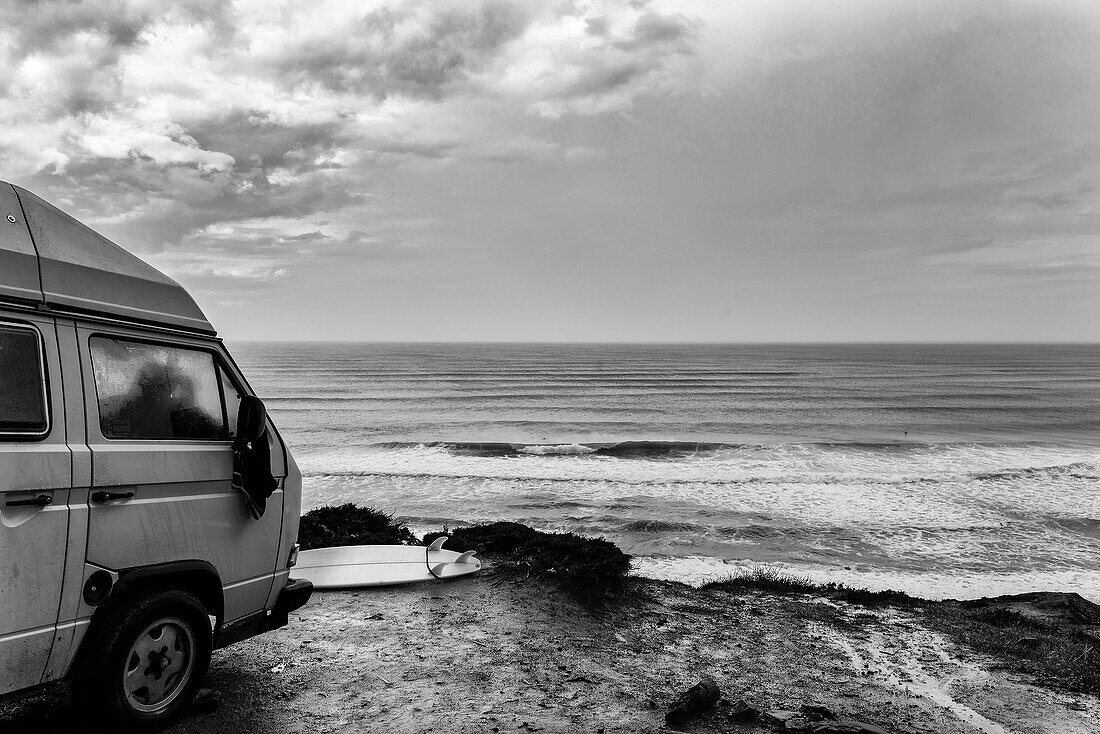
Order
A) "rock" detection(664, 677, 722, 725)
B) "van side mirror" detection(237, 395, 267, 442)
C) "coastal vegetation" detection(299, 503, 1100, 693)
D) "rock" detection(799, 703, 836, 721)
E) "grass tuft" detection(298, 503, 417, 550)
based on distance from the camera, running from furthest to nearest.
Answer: "grass tuft" detection(298, 503, 417, 550), "coastal vegetation" detection(299, 503, 1100, 693), "rock" detection(799, 703, 836, 721), "rock" detection(664, 677, 722, 725), "van side mirror" detection(237, 395, 267, 442)

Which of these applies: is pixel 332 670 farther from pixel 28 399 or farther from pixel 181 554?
pixel 28 399

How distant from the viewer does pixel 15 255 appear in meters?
3.81

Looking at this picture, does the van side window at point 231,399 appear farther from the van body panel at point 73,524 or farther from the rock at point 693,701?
the rock at point 693,701

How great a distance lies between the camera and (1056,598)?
931 centimetres

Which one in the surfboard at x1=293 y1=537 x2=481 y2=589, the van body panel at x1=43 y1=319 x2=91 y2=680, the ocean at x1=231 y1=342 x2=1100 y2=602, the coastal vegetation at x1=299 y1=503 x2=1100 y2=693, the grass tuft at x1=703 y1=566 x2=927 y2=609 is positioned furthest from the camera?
the ocean at x1=231 y1=342 x2=1100 y2=602

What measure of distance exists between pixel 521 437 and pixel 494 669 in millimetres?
24639

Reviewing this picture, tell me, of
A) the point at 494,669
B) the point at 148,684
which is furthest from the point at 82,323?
the point at 494,669

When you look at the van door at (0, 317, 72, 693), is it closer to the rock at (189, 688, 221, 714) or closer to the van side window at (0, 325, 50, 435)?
the van side window at (0, 325, 50, 435)

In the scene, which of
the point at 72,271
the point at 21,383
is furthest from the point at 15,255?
the point at 21,383

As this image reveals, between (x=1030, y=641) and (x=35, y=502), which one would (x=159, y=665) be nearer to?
(x=35, y=502)

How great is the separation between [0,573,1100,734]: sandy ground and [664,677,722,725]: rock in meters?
0.08

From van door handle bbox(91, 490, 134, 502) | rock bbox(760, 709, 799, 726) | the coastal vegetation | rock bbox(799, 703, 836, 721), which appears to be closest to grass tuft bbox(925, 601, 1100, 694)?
the coastal vegetation

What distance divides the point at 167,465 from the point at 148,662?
1.21m

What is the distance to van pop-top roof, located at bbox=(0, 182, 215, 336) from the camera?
3830 millimetres
